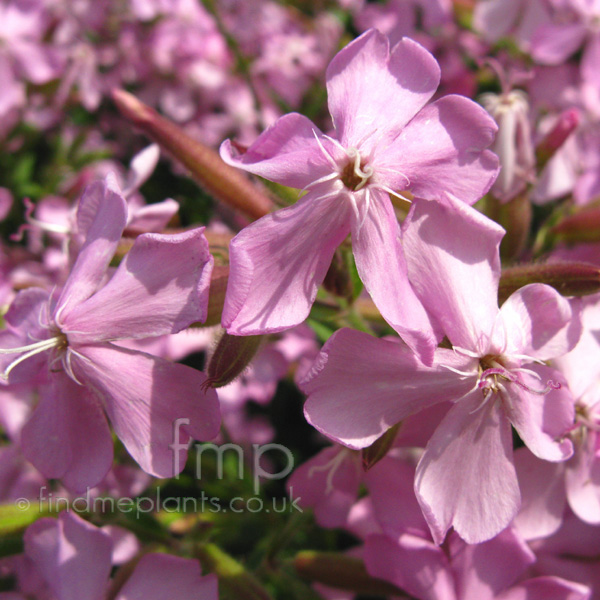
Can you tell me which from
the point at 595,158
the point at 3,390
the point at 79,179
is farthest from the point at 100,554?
the point at 595,158

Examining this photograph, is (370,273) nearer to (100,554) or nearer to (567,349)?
(567,349)

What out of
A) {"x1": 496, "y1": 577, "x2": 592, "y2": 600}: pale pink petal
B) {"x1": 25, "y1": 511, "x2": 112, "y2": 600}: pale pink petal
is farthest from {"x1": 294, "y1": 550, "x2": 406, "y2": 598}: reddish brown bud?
{"x1": 25, "y1": 511, "x2": 112, "y2": 600}: pale pink petal

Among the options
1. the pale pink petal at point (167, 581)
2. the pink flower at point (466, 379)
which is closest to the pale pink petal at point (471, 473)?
the pink flower at point (466, 379)

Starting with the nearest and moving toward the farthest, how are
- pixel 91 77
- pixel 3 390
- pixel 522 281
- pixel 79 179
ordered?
pixel 522 281
pixel 3 390
pixel 79 179
pixel 91 77

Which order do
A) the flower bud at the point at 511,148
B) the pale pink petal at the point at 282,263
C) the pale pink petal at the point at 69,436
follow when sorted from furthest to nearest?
the flower bud at the point at 511,148
the pale pink petal at the point at 69,436
the pale pink petal at the point at 282,263

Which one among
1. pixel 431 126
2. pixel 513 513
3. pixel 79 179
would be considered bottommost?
pixel 79 179

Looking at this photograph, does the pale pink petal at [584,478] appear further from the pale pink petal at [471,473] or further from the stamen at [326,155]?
the stamen at [326,155]

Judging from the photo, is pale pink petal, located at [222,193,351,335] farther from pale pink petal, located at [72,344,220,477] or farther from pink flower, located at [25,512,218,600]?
pink flower, located at [25,512,218,600]

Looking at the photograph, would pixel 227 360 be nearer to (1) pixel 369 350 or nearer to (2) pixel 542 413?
(1) pixel 369 350
